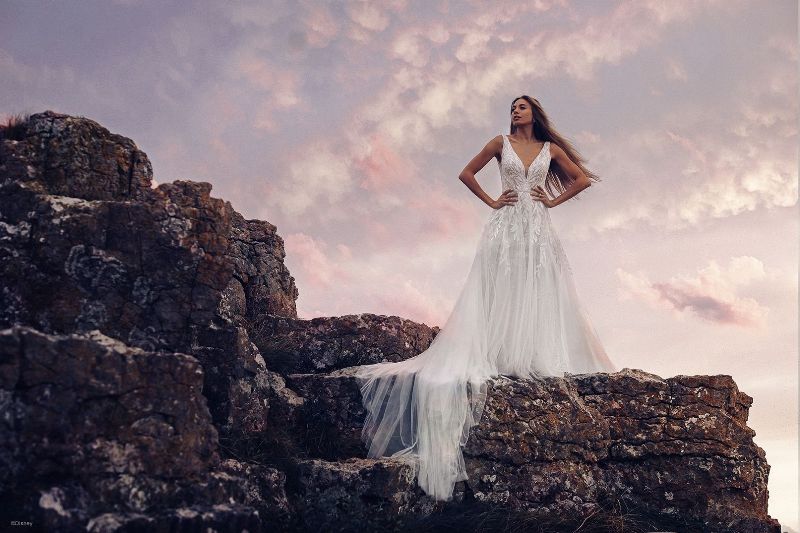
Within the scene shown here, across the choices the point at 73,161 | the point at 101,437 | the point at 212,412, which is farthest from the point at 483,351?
the point at 73,161

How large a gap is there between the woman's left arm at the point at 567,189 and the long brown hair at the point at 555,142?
0.44ft

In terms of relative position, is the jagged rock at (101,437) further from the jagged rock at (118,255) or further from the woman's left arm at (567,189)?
the woman's left arm at (567,189)

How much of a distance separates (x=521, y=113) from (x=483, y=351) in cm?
332

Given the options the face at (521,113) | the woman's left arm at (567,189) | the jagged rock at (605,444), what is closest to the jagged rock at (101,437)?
the jagged rock at (605,444)

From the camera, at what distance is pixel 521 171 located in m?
9.86

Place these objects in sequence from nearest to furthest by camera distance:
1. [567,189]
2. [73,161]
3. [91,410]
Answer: [91,410] → [73,161] → [567,189]

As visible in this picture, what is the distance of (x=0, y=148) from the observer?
7.03 m

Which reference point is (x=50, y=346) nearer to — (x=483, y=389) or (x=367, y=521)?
(x=367, y=521)

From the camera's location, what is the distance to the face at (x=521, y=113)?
399 inches

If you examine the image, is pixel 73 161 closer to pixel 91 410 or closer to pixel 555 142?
pixel 91 410

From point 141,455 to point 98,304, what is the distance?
165 cm

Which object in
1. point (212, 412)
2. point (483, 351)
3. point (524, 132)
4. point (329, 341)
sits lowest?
point (212, 412)

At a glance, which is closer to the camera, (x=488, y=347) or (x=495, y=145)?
(x=488, y=347)

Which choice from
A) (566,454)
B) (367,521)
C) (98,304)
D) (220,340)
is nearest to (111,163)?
(98,304)
